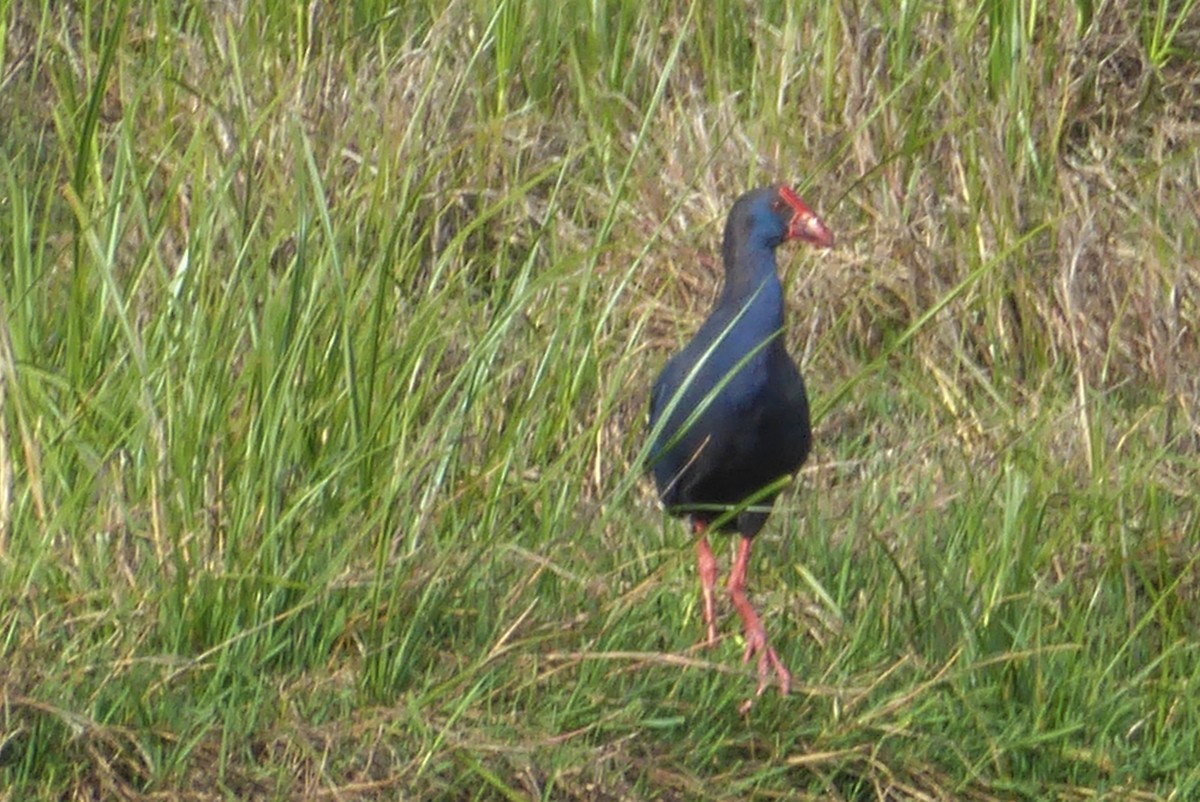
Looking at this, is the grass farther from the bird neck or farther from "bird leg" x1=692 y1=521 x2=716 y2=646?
the bird neck

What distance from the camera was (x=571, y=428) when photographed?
448cm

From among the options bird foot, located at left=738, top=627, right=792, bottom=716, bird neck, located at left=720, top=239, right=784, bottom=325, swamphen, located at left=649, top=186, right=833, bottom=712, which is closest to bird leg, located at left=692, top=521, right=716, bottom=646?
swamphen, located at left=649, top=186, right=833, bottom=712

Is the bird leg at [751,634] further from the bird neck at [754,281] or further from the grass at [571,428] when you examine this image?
the bird neck at [754,281]

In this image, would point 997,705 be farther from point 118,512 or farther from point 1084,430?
point 118,512

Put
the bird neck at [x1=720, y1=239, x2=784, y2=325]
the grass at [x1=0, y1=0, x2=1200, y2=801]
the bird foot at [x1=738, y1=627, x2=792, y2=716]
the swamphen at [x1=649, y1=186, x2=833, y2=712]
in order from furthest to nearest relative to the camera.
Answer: the bird neck at [x1=720, y1=239, x2=784, y2=325] → the swamphen at [x1=649, y1=186, x2=833, y2=712] → the bird foot at [x1=738, y1=627, x2=792, y2=716] → the grass at [x1=0, y1=0, x2=1200, y2=801]

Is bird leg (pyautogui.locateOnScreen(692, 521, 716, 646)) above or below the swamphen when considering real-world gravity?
below

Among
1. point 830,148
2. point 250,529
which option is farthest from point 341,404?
point 830,148

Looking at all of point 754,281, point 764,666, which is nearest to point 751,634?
point 764,666

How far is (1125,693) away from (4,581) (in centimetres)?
174

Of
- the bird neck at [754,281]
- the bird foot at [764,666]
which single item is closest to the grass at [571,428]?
the bird foot at [764,666]

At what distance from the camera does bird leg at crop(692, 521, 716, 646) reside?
3897mm

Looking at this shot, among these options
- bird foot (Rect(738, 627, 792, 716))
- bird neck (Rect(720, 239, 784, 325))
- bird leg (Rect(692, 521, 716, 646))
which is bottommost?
bird leg (Rect(692, 521, 716, 646))

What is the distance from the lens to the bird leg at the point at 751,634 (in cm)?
352

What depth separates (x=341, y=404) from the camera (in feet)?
12.0
